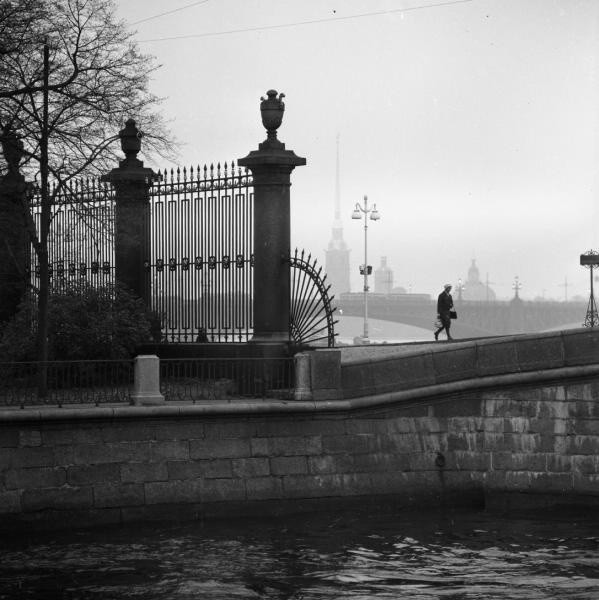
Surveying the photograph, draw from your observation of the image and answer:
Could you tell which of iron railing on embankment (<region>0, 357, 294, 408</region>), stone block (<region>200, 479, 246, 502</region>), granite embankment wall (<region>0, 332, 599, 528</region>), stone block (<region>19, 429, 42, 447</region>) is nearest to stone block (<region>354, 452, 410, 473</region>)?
granite embankment wall (<region>0, 332, 599, 528</region>)

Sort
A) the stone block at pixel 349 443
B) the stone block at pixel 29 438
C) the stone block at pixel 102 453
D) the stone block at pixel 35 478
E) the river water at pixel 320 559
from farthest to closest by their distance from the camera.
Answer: the stone block at pixel 349 443, the stone block at pixel 102 453, the stone block at pixel 29 438, the stone block at pixel 35 478, the river water at pixel 320 559

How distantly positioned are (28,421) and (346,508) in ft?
14.6

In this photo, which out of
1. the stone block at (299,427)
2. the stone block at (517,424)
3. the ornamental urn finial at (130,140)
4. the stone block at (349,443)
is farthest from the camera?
the ornamental urn finial at (130,140)

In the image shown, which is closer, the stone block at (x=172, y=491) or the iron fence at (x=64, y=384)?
the stone block at (x=172, y=491)

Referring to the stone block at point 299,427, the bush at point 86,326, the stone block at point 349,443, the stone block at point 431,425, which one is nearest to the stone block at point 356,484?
the stone block at point 349,443

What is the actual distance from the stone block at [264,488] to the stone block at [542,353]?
3.91m

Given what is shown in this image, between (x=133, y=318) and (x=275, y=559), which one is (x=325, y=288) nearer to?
(x=133, y=318)

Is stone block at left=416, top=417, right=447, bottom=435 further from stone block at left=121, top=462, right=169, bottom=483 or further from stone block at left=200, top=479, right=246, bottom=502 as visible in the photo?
stone block at left=121, top=462, right=169, bottom=483

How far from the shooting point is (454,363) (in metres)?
19.8

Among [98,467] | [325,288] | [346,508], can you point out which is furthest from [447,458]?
[98,467]

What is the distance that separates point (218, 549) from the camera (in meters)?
16.8

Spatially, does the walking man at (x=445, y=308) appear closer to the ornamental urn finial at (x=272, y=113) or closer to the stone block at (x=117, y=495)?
the ornamental urn finial at (x=272, y=113)

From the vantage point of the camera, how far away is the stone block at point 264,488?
731 inches

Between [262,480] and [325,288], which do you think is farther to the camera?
[325,288]
